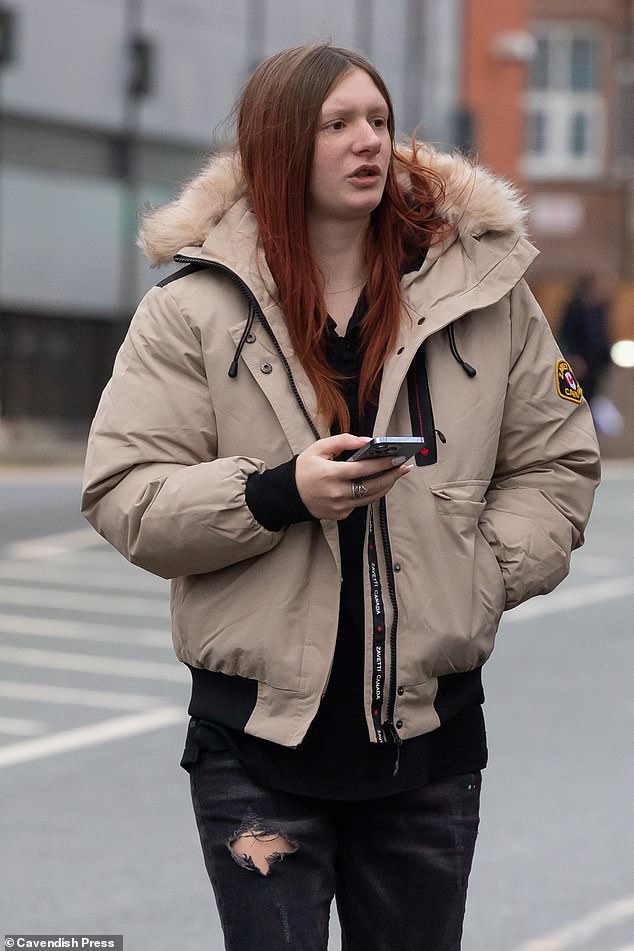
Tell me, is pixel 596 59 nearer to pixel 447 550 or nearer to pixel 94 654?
pixel 94 654

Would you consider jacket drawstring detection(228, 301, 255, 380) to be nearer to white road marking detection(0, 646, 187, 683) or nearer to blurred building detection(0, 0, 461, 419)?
white road marking detection(0, 646, 187, 683)

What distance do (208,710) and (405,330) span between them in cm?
68

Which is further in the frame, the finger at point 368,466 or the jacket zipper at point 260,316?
the jacket zipper at point 260,316

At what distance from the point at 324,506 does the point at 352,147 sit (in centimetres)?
59

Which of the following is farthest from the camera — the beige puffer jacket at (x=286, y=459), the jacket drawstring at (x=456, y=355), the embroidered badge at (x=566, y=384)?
the embroidered badge at (x=566, y=384)

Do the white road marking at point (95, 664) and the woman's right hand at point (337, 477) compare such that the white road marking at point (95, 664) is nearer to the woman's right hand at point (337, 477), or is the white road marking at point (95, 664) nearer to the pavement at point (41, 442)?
the woman's right hand at point (337, 477)

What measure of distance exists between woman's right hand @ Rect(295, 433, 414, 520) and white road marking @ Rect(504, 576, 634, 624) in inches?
285

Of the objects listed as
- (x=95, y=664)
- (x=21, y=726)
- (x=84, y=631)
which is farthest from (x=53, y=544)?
(x=21, y=726)

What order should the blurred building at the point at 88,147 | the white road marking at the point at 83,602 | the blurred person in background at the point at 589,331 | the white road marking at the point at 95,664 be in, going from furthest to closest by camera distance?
the blurred building at the point at 88,147 → the blurred person in background at the point at 589,331 → the white road marking at the point at 83,602 → the white road marking at the point at 95,664

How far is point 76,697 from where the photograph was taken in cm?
775

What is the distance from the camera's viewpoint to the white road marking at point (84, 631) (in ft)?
29.8

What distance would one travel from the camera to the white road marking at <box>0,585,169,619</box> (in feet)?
33.0

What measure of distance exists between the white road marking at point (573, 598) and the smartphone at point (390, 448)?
730 centimetres

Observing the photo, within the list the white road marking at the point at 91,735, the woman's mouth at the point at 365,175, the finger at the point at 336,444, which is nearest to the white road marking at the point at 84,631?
the white road marking at the point at 91,735
